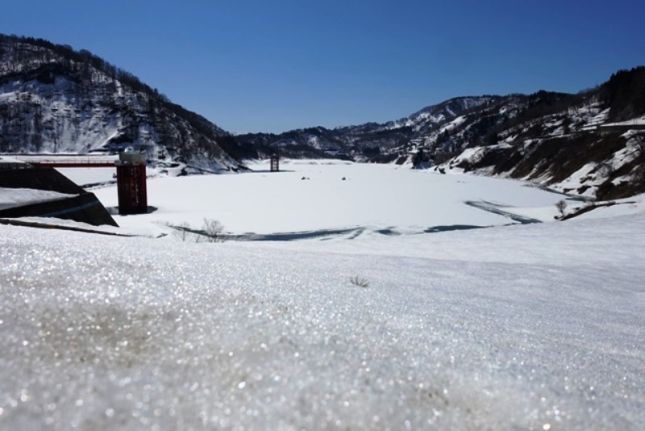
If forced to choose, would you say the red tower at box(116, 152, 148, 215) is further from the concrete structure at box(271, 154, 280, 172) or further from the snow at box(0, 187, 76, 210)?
the concrete structure at box(271, 154, 280, 172)

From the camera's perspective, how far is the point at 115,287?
2.13 m

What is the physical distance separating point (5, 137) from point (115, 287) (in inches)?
5988

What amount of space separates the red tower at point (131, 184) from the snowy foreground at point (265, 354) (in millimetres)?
42131

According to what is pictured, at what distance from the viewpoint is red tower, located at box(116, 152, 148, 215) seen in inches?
1641

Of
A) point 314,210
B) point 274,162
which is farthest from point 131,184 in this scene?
point 274,162

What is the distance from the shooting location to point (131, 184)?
4225cm

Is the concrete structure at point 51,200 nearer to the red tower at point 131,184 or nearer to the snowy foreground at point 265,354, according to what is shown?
the snowy foreground at point 265,354

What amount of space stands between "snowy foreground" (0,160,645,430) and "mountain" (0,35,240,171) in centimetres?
12750

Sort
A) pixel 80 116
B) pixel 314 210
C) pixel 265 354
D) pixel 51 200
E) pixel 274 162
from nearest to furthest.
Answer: pixel 265 354
pixel 51 200
pixel 314 210
pixel 80 116
pixel 274 162

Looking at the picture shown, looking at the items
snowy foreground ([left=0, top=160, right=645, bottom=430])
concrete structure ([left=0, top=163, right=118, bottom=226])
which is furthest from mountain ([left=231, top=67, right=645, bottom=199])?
snowy foreground ([left=0, top=160, right=645, bottom=430])

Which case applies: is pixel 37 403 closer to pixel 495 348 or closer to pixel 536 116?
pixel 495 348

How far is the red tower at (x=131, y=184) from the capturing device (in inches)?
1641

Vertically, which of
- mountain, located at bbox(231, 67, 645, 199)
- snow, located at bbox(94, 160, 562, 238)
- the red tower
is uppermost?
mountain, located at bbox(231, 67, 645, 199)

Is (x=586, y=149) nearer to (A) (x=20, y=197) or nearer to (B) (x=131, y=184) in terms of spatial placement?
(B) (x=131, y=184)
